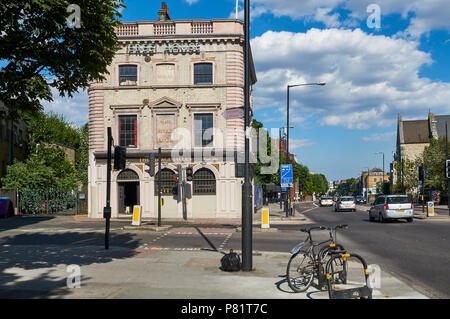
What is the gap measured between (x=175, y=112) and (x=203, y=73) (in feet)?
11.0

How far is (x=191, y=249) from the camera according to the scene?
1433cm

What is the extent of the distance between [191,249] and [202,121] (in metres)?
17.6

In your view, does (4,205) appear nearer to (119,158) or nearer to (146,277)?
(119,158)

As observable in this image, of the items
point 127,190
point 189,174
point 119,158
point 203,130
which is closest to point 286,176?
point 203,130

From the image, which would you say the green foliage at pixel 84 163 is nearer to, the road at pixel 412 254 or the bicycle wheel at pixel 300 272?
the road at pixel 412 254

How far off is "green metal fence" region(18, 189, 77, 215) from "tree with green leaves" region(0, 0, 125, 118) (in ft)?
82.1

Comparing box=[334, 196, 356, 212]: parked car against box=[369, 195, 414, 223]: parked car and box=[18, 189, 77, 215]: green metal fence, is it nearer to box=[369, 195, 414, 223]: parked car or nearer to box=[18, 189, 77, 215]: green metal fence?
box=[369, 195, 414, 223]: parked car

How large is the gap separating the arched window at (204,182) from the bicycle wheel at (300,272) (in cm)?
2304

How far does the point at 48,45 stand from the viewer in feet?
32.0

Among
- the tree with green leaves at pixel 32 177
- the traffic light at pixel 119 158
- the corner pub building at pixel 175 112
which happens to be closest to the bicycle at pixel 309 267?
the traffic light at pixel 119 158

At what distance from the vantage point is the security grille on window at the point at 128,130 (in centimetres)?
3148
